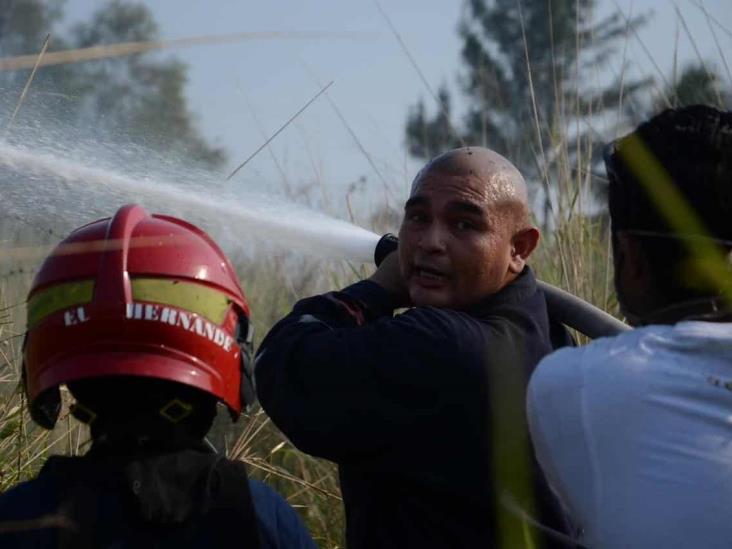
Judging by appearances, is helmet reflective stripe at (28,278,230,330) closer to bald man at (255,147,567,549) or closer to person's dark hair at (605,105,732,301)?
bald man at (255,147,567,549)

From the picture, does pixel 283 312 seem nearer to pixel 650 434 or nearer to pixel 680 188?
pixel 680 188

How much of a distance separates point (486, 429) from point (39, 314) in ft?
3.11

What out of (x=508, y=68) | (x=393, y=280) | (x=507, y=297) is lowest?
(x=507, y=297)

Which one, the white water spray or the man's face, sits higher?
the white water spray

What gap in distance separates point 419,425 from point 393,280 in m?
0.62

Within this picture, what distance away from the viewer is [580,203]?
5477mm

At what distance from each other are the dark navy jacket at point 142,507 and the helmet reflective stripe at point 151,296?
0.35m

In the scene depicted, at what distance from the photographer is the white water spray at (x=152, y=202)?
4.00 meters

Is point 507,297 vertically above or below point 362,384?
above

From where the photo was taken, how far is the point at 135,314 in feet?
9.35

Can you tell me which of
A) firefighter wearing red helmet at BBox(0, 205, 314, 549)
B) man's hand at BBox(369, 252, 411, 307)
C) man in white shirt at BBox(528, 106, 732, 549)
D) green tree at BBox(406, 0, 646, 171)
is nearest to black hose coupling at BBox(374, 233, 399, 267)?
man's hand at BBox(369, 252, 411, 307)

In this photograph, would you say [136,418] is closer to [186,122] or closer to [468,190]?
[468,190]

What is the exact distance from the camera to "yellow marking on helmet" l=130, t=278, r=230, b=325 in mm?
2885

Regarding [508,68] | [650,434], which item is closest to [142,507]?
[650,434]
